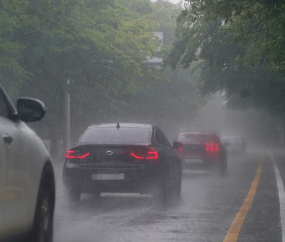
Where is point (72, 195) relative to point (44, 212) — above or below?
below

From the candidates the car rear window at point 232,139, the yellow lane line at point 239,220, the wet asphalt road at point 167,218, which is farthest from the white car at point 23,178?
the car rear window at point 232,139

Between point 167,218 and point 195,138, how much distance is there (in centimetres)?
1211

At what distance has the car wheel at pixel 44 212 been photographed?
4.93m

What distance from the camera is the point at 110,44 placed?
98.9ft

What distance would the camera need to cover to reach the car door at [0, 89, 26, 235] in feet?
13.6

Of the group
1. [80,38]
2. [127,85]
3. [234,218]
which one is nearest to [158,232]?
[234,218]

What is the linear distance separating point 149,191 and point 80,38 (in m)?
16.9

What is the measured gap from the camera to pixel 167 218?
9.17 metres

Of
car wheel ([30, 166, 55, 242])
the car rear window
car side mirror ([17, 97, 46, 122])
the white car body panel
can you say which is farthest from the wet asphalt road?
the car rear window

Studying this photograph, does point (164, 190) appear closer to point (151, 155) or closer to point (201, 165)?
point (151, 155)

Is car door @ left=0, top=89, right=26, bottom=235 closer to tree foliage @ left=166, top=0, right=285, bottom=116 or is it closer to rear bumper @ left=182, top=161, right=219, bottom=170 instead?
tree foliage @ left=166, top=0, right=285, bottom=116

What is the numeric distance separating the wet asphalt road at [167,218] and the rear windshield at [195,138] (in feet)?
24.0

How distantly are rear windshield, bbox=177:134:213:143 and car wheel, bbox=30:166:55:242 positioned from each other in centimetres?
1577

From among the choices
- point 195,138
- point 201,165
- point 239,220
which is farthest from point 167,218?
point 195,138
